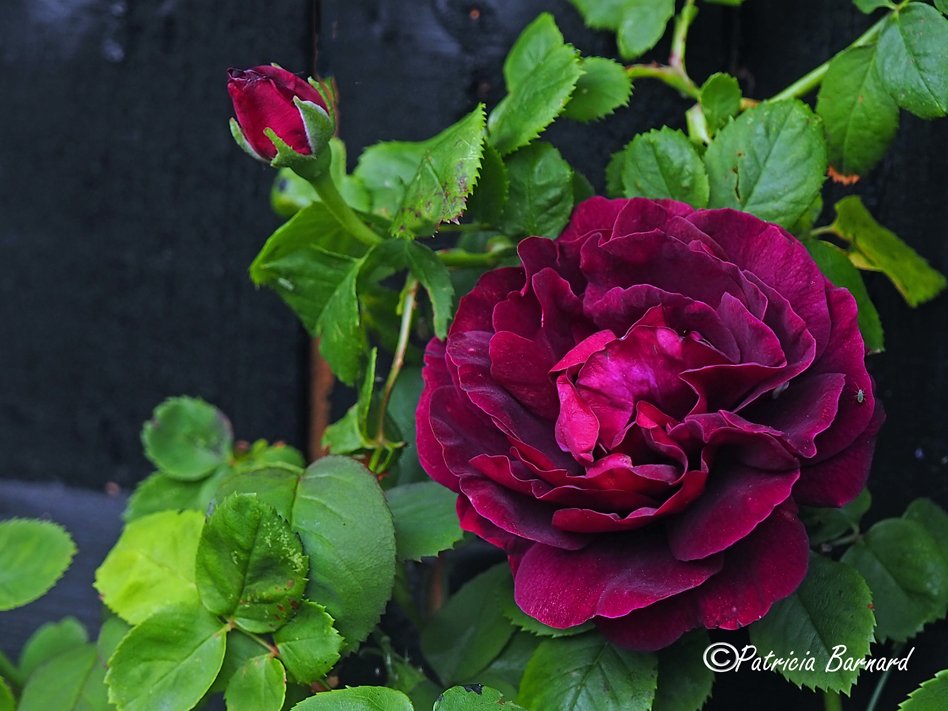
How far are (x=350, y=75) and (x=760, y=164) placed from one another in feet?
1.23

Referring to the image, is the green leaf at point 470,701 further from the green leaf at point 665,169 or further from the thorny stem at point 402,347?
the green leaf at point 665,169

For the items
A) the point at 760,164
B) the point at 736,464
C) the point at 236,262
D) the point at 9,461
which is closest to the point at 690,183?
the point at 760,164

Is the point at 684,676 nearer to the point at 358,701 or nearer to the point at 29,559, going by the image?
the point at 358,701

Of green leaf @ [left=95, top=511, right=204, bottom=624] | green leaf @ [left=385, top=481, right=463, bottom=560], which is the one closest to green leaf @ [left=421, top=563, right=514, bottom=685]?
green leaf @ [left=385, top=481, right=463, bottom=560]

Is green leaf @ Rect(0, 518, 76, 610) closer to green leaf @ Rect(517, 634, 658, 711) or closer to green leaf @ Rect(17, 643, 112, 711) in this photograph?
green leaf @ Rect(17, 643, 112, 711)

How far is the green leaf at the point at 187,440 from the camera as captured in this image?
25.8 inches

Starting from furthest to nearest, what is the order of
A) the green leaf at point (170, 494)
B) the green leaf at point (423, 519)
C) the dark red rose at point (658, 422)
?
the green leaf at point (170, 494)
the green leaf at point (423, 519)
the dark red rose at point (658, 422)

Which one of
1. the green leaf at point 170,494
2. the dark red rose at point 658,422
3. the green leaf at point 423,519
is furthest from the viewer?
the green leaf at point 170,494

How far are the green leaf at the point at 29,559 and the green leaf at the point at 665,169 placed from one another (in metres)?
0.42

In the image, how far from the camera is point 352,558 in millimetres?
433

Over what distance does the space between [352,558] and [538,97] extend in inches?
10.4

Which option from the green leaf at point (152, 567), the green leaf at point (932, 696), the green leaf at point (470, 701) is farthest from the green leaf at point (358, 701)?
the green leaf at point (932, 696)

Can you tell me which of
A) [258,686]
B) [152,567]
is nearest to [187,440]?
[152,567]

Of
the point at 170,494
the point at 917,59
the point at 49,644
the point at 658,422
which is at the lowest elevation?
the point at 49,644
